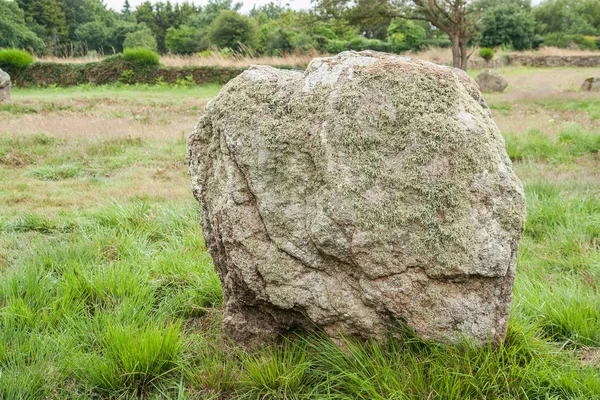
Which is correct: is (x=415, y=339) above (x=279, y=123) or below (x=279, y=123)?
below

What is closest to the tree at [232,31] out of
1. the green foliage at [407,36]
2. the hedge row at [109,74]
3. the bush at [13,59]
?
the green foliage at [407,36]

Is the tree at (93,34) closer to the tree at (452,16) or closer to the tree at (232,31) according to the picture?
the tree at (232,31)

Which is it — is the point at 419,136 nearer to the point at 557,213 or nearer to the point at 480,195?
the point at 480,195

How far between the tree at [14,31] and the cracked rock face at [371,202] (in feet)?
128

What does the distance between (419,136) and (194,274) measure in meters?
1.92

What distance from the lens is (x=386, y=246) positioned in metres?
2.28

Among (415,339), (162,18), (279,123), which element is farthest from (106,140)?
(162,18)

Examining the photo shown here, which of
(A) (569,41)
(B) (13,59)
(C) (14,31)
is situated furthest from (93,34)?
(A) (569,41)

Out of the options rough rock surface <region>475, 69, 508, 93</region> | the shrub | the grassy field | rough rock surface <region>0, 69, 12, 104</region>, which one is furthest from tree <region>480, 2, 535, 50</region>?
the grassy field

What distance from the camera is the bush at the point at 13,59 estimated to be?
21.5 m

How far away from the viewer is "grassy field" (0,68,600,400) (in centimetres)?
225

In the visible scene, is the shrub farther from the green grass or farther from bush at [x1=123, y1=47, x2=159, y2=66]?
the green grass

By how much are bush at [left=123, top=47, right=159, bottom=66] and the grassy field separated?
17423 millimetres

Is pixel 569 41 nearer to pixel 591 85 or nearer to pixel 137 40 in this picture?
pixel 591 85
